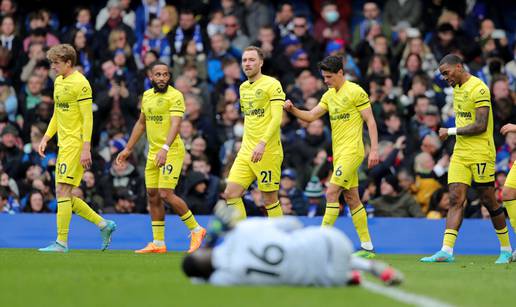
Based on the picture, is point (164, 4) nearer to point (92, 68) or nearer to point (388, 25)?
point (92, 68)

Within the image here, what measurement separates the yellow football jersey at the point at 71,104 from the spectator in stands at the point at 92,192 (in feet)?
12.5

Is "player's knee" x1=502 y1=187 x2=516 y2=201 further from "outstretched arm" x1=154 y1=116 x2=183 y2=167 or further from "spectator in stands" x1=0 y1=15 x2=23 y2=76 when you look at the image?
"spectator in stands" x1=0 y1=15 x2=23 y2=76

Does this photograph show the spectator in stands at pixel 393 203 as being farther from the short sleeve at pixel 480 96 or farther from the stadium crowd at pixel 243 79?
the short sleeve at pixel 480 96

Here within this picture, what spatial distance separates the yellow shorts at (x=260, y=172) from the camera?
14.3m

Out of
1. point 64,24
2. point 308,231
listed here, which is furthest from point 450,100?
point 308,231

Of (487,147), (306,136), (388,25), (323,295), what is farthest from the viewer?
(388,25)

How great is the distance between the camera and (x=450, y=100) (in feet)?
65.5

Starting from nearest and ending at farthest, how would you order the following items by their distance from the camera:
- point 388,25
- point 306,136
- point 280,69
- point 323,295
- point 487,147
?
1. point 323,295
2. point 487,147
3. point 306,136
4. point 280,69
5. point 388,25

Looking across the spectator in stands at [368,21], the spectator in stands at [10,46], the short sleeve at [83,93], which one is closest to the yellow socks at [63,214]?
the short sleeve at [83,93]

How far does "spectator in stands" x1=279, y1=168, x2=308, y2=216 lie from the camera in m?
18.1

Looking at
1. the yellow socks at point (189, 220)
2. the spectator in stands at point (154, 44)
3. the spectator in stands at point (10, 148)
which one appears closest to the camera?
the yellow socks at point (189, 220)

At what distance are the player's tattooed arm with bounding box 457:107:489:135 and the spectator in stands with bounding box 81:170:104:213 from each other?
6939 mm

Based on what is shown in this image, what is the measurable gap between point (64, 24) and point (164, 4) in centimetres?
237

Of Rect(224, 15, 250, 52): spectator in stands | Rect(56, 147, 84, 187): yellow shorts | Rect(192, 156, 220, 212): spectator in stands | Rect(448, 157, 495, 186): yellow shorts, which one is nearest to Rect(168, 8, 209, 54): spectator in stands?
Rect(224, 15, 250, 52): spectator in stands
